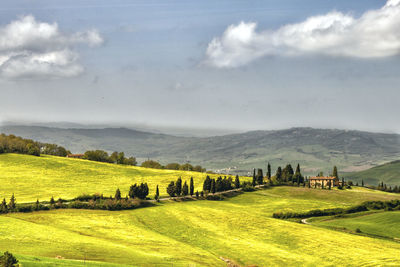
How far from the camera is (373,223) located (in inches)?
5197

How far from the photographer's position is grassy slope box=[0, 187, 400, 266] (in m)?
67.5

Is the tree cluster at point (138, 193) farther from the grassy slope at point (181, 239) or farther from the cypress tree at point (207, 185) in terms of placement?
the cypress tree at point (207, 185)

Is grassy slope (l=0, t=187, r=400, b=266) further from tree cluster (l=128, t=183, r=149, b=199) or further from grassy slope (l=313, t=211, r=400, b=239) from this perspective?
grassy slope (l=313, t=211, r=400, b=239)

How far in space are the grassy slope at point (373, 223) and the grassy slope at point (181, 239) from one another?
506 inches

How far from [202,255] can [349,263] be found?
3101 cm

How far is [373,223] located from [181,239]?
238ft

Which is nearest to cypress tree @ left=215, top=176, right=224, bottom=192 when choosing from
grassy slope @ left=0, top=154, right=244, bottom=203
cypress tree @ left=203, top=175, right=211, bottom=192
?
cypress tree @ left=203, top=175, right=211, bottom=192

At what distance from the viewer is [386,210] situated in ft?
522

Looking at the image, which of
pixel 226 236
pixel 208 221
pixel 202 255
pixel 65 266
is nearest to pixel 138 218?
pixel 208 221

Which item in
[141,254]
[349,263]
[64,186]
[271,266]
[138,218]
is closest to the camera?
[141,254]

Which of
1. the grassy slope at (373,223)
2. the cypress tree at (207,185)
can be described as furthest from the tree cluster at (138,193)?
the grassy slope at (373,223)

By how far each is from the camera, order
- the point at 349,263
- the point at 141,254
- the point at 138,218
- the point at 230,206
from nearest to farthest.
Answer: the point at 141,254
the point at 349,263
the point at 138,218
the point at 230,206

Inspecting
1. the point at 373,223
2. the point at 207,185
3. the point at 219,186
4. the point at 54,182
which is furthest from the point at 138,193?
the point at 373,223

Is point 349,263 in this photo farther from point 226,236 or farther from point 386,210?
point 386,210
